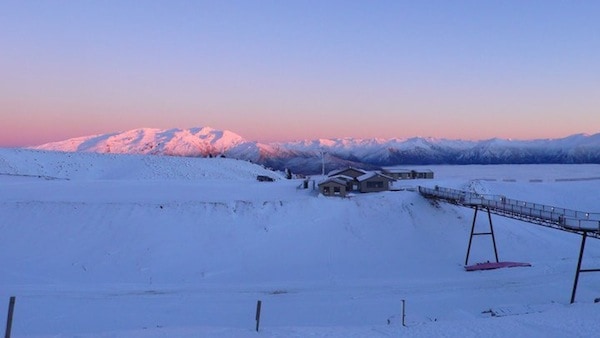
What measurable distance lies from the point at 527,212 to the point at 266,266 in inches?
773

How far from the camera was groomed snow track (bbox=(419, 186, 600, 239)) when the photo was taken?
27984mm

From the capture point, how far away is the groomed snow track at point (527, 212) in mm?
27984

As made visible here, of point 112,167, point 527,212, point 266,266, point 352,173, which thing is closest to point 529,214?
point 527,212

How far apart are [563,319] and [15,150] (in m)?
89.0

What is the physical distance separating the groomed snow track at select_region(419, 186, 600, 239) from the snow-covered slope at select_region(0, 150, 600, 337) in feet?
8.74

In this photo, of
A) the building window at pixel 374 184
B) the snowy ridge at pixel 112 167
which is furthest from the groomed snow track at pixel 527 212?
the snowy ridge at pixel 112 167

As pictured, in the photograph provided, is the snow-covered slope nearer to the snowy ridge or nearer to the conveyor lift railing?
the conveyor lift railing

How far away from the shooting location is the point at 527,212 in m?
34.3

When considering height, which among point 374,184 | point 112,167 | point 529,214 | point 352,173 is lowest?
point 529,214

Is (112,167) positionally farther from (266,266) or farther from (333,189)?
(266,266)

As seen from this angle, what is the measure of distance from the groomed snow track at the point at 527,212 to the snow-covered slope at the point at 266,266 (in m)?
2.66

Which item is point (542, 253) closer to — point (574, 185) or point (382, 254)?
point (382, 254)

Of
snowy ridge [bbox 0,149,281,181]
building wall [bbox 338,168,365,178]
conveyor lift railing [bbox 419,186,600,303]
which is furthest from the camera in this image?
snowy ridge [bbox 0,149,281,181]

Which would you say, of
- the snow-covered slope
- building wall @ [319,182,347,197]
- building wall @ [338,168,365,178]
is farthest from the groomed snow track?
building wall @ [338,168,365,178]
